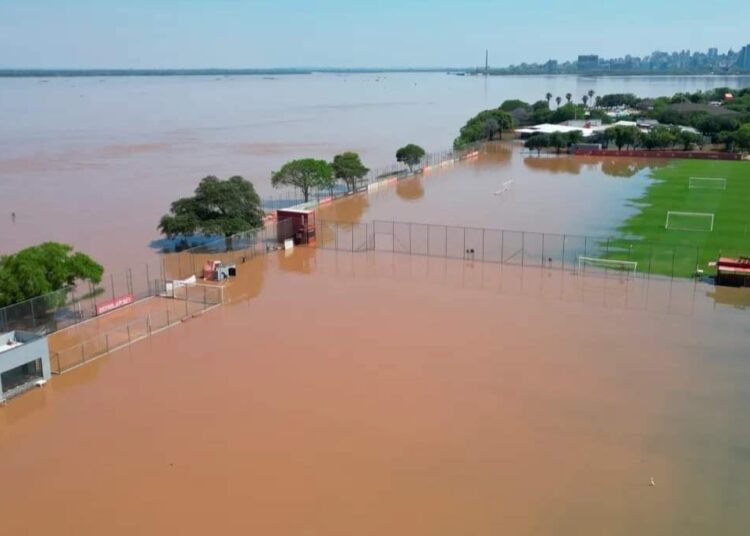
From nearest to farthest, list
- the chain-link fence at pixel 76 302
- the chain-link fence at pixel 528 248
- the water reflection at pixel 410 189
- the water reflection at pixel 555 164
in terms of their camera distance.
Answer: the chain-link fence at pixel 76 302 < the chain-link fence at pixel 528 248 < the water reflection at pixel 410 189 < the water reflection at pixel 555 164

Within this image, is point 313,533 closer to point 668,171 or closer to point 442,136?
point 668,171

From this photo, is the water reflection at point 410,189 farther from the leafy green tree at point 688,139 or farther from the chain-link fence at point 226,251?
the leafy green tree at point 688,139

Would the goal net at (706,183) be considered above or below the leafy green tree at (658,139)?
below

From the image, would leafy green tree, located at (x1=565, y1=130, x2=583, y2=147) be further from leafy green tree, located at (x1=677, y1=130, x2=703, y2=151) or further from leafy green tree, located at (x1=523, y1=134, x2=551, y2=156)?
leafy green tree, located at (x1=677, y1=130, x2=703, y2=151)

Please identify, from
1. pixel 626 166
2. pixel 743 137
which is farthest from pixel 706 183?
pixel 743 137

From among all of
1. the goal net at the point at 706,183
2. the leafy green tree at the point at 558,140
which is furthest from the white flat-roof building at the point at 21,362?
the leafy green tree at the point at 558,140

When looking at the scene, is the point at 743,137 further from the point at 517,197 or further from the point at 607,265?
the point at 607,265
